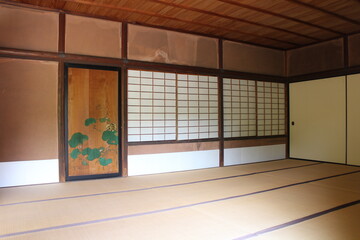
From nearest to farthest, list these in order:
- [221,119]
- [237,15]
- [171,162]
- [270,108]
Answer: [237,15], [171,162], [221,119], [270,108]

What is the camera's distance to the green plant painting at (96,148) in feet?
13.5

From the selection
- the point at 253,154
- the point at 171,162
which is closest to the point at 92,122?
the point at 171,162

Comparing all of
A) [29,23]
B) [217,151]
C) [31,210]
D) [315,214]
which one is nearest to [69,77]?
[29,23]

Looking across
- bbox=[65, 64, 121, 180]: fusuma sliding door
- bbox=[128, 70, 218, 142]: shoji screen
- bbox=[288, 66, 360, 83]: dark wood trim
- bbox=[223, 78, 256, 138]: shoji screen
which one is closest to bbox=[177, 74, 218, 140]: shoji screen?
bbox=[128, 70, 218, 142]: shoji screen

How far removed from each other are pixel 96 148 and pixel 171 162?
1318 millimetres

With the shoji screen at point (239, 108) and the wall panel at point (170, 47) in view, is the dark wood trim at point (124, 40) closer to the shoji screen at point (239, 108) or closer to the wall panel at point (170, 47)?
the wall panel at point (170, 47)

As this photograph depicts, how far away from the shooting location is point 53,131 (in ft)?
12.9

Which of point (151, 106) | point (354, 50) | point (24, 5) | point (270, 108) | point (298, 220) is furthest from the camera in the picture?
point (270, 108)

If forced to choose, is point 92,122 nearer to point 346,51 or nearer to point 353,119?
point 353,119

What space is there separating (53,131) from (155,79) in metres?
1.83

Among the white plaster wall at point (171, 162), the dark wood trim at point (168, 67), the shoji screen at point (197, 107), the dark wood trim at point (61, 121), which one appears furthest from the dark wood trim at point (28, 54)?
the shoji screen at point (197, 107)

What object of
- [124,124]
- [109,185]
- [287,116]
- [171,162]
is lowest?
[109,185]

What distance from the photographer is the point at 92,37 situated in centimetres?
421

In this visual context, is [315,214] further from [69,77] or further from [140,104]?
[69,77]
